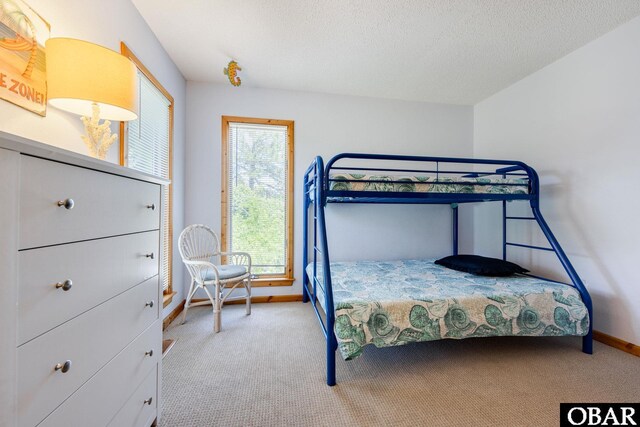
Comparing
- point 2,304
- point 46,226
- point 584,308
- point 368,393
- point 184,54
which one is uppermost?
point 184,54

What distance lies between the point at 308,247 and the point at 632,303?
2.71 m

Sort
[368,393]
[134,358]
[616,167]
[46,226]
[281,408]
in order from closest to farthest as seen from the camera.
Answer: [46,226] < [134,358] < [281,408] < [368,393] < [616,167]

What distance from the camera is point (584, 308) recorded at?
1.81 meters

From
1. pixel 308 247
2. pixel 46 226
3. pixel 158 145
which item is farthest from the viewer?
pixel 308 247

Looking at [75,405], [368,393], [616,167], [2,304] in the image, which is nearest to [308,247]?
[368,393]

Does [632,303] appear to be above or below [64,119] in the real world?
below

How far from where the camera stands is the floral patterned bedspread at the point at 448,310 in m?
1.53

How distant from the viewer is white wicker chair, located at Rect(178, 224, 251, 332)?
2.17m

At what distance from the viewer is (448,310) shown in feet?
5.41

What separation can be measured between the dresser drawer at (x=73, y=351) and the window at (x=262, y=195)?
1.92m

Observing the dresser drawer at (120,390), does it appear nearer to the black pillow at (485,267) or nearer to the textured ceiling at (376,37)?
the textured ceiling at (376,37)

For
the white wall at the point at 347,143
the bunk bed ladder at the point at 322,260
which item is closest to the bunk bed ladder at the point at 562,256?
the white wall at the point at 347,143

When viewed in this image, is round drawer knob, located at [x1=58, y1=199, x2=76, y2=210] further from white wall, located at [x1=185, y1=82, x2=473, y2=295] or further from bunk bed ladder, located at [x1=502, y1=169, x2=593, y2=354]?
bunk bed ladder, located at [x1=502, y1=169, x2=593, y2=354]

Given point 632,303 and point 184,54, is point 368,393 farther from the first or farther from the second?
point 184,54
